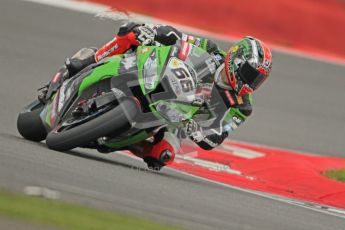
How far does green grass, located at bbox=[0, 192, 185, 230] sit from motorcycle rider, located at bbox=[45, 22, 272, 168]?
2365mm

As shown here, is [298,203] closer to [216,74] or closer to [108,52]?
[216,74]

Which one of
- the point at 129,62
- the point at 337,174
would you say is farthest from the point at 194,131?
the point at 337,174

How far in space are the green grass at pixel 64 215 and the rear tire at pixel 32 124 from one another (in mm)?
2820

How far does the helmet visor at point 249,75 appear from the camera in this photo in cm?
769

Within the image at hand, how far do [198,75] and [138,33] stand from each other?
0.70m

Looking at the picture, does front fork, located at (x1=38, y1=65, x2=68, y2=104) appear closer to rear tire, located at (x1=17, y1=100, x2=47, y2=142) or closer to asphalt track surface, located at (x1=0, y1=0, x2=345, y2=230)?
rear tire, located at (x1=17, y1=100, x2=47, y2=142)

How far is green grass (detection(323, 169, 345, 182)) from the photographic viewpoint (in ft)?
32.7

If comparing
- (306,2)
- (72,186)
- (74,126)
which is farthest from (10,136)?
(306,2)

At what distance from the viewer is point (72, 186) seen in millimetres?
6062

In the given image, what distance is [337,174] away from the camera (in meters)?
10.1

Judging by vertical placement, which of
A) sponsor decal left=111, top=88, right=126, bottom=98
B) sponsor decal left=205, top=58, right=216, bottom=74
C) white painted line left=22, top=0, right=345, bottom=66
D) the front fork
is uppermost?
sponsor decal left=205, top=58, right=216, bottom=74

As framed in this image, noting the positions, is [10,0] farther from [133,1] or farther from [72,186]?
Result: [72,186]

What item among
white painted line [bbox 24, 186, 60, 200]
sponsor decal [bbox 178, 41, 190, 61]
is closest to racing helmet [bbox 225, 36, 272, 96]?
sponsor decal [bbox 178, 41, 190, 61]

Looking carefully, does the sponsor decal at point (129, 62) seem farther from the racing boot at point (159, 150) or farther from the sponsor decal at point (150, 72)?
the racing boot at point (159, 150)
